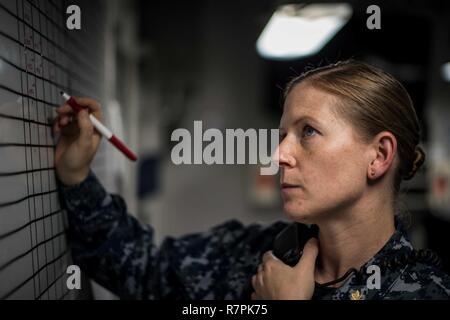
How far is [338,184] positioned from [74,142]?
1.39 ft

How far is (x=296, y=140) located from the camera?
0.58 meters

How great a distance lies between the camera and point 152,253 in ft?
2.69

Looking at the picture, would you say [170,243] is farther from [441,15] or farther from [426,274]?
[441,15]

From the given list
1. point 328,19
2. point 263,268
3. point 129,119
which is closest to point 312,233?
point 263,268

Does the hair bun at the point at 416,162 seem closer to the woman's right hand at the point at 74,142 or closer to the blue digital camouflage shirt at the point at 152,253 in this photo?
the blue digital camouflage shirt at the point at 152,253

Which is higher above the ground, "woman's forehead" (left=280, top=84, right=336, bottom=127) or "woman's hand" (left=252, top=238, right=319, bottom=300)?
"woman's forehead" (left=280, top=84, right=336, bottom=127)

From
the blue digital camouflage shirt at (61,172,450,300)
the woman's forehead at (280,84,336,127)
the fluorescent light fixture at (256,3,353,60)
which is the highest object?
the fluorescent light fixture at (256,3,353,60)

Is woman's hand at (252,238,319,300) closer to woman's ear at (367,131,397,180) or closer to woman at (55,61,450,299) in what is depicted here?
woman at (55,61,450,299)

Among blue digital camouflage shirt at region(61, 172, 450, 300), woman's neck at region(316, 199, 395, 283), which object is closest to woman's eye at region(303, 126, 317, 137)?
woman's neck at region(316, 199, 395, 283)

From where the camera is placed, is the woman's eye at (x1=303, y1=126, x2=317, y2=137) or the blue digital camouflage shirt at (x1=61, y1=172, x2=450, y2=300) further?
the blue digital camouflage shirt at (x1=61, y1=172, x2=450, y2=300)

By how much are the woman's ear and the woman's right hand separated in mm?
441

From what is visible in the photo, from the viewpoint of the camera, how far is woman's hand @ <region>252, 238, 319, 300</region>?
0.59 metres
